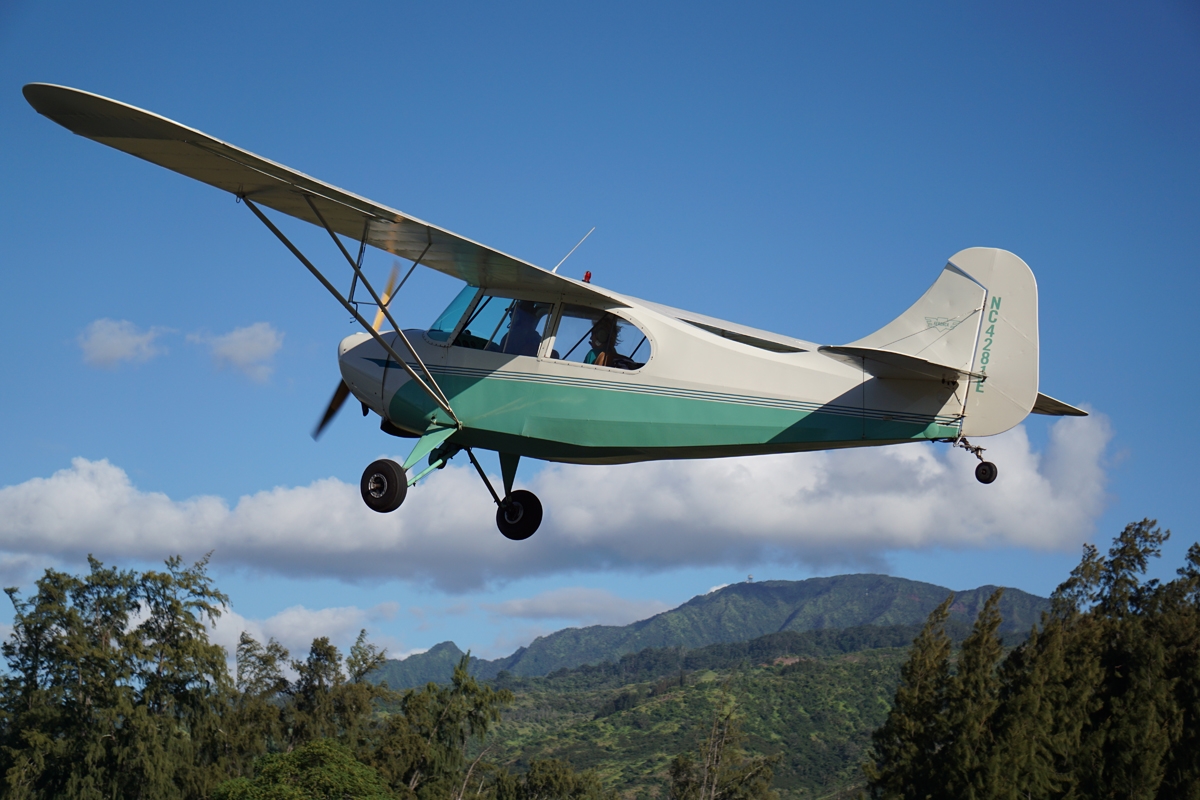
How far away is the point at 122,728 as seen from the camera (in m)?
59.0

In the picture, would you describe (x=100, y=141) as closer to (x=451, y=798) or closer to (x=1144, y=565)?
(x=451, y=798)

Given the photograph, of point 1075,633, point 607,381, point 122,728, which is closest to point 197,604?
point 122,728

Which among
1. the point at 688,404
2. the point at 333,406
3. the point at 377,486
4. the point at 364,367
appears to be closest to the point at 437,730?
the point at 333,406

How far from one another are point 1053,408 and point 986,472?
3.05 metres

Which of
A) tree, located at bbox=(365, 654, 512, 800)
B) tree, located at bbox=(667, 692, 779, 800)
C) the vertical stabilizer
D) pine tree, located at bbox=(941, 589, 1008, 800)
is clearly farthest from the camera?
tree, located at bbox=(667, 692, 779, 800)

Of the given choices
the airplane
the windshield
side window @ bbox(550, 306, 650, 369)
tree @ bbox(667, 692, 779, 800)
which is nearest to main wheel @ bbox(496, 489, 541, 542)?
the airplane

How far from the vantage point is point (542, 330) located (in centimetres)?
1195

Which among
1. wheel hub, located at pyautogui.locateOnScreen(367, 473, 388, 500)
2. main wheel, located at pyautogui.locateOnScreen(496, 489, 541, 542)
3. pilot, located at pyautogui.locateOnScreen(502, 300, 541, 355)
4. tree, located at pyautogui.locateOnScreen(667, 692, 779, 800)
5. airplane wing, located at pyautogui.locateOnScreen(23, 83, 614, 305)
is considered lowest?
tree, located at pyautogui.locateOnScreen(667, 692, 779, 800)

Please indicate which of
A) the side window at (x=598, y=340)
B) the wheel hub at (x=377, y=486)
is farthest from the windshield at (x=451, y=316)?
the wheel hub at (x=377, y=486)

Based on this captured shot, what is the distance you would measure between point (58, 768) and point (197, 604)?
36.2 ft

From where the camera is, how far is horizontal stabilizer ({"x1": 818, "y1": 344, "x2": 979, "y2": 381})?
9.99 meters

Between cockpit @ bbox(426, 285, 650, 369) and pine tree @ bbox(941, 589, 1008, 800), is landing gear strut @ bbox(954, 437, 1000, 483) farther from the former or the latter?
pine tree @ bbox(941, 589, 1008, 800)

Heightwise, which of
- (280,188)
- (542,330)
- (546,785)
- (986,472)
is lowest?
(546,785)

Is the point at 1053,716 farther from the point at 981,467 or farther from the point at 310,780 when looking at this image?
the point at 981,467
